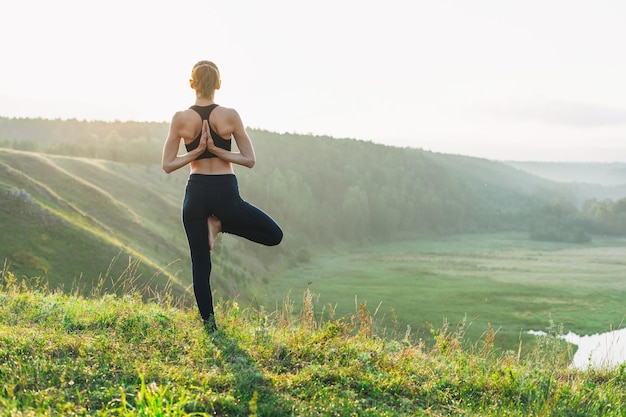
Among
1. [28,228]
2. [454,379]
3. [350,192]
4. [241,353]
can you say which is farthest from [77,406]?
[350,192]

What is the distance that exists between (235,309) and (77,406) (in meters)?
3.39

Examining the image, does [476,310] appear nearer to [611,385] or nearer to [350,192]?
[611,385]

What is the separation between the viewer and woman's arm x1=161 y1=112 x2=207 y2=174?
6.93 m

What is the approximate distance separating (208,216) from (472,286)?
302 ft

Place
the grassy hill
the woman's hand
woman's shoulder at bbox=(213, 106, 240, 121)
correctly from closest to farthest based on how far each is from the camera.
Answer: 1. the woman's hand
2. woman's shoulder at bbox=(213, 106, 240, 121)
3. the grassy hill

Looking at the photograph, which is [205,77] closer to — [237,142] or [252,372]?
[237,142]

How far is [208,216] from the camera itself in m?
7.23

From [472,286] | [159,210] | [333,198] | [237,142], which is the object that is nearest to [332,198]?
[333,198]

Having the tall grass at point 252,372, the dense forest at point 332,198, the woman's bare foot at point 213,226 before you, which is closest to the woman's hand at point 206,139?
the woman's bare foot at point 213,226

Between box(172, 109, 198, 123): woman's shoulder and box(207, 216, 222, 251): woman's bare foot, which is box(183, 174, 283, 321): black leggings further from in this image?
box(172, 109, 198, 123): woman's shoulder

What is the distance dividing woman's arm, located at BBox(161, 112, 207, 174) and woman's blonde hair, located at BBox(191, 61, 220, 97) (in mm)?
431

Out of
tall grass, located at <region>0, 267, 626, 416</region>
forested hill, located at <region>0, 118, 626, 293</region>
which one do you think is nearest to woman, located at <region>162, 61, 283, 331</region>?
tall grass, located at <region>0, 267, 626, 416</region>

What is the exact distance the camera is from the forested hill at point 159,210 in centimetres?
4091

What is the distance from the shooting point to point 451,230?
612 feet
